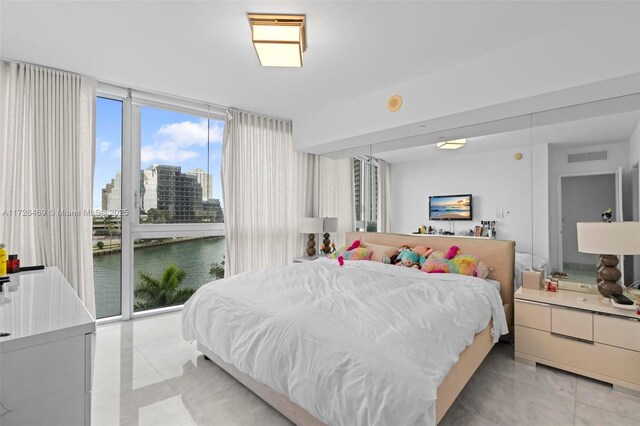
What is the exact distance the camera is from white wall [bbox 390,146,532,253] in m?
2.88

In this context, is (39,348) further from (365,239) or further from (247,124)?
(247,124)

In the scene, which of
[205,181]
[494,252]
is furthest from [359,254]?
[205,181]

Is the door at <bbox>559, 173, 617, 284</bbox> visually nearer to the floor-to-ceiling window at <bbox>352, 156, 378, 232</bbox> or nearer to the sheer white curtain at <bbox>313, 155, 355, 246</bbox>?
the floor-to-ceiling window at <bbox>352, 156, 378, 232</bbox>

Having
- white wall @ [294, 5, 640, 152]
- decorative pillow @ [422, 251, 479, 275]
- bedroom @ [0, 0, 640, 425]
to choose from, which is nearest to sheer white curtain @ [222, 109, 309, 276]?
bedroom @ [0, 0, 640, 425]

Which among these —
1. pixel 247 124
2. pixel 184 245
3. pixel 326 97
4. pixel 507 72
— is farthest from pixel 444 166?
pixel 184 245

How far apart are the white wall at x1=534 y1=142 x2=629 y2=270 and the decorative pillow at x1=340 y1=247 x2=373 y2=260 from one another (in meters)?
1.75

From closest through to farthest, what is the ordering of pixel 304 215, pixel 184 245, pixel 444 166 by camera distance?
pixel 444 166
pixel 184 245
pixel 304 215

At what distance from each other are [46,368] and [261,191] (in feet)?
11.5

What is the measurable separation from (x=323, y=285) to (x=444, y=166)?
1.97 metres

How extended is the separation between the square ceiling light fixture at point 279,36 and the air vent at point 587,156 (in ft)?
8.16

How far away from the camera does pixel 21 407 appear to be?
925mm

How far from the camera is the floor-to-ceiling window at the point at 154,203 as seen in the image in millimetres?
3449

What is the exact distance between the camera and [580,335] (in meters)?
2.19

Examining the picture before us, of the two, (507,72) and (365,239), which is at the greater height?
(507,72)
